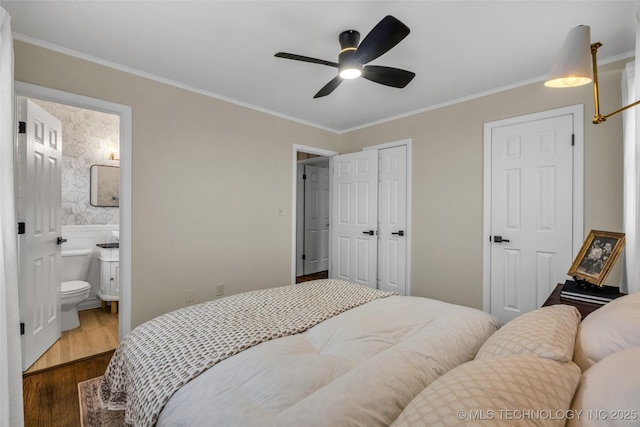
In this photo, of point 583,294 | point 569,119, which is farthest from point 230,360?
point 569,119

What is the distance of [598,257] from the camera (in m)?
1.85

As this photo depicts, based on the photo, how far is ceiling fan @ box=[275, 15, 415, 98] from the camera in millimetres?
1606

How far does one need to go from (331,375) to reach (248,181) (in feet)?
8.96

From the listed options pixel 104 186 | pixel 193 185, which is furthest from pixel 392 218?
pixel 104 186

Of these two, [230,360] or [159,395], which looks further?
[230,360]

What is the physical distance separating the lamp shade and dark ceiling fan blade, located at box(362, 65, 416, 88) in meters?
0.93

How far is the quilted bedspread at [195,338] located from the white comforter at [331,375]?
63 millimetres

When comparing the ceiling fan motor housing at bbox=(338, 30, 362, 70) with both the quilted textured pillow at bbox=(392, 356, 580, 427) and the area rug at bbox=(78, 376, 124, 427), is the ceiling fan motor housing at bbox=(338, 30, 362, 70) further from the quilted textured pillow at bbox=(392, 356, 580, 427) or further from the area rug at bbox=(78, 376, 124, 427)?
the area rug at bbox=(78, 376, 124, 427)

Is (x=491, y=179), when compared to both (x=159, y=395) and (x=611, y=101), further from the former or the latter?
(x=159, y=395)

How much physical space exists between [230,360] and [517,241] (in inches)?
112

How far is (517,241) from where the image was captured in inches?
114

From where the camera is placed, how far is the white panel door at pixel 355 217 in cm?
402

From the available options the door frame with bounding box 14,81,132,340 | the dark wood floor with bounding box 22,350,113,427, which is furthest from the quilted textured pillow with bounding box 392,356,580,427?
the door frame with bounding box 14,81,132,340

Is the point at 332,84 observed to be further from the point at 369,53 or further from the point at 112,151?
the point at 112,151
